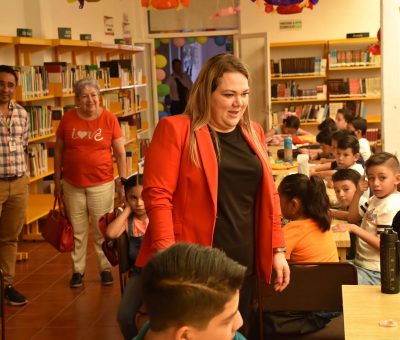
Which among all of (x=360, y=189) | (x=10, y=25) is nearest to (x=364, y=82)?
(x=10, y=25)

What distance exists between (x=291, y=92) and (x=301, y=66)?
0.48m

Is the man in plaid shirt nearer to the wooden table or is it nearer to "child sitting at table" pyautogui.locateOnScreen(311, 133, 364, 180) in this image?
"child sitting at table" pyautogui.locateOnScreen(311, 133, 364, 180)

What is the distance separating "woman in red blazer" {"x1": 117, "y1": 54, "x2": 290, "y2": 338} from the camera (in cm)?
282

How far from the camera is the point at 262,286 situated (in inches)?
128

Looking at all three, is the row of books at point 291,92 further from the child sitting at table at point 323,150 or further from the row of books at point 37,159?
the row of books at point 37,159

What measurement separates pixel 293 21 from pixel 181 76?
243 centimetres

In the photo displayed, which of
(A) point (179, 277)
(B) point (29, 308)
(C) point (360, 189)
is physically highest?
(A) point (179, 277)

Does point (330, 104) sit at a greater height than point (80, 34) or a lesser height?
lesser

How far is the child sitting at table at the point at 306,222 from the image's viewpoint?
3.66 meters

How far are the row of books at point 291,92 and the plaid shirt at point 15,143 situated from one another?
7716 mm

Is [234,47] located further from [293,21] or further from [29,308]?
[29,308]

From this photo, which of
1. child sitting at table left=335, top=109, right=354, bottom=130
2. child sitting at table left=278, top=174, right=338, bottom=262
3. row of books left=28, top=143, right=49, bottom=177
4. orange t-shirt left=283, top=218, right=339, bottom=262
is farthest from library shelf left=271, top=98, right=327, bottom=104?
orange t-shirt left=283, top=218, right=339, bottom=262

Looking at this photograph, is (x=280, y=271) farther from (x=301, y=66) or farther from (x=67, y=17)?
(x=301, y=66)

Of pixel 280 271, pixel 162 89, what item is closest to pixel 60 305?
pixel 280 271
